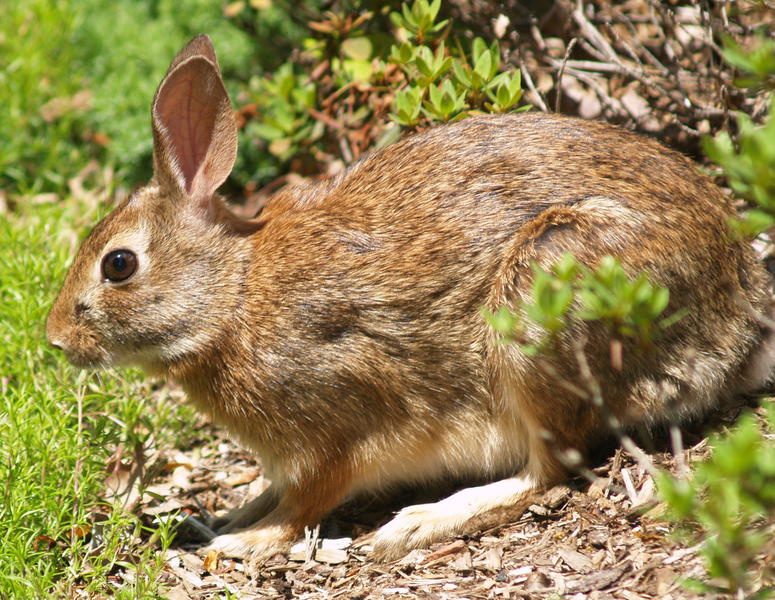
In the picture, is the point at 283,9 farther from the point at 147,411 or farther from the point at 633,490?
the point at 633,490

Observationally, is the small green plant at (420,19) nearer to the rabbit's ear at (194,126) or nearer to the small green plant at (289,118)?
the small green plant at (289,118)

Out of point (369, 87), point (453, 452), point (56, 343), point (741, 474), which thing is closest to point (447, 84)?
point (369, 87)

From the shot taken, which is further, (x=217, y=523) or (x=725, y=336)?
(x=217, y=523)

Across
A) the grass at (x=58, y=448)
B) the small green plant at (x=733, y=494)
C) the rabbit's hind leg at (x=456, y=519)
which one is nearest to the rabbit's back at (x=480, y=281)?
the rabbit's hind leg at (x=456, y=519)

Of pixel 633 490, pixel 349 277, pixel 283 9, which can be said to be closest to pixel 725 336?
pixel 633 490

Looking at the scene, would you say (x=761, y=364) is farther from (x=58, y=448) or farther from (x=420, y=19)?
(x=58, y=448)

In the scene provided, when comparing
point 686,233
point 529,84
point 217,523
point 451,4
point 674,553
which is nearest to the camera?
point 674,553
